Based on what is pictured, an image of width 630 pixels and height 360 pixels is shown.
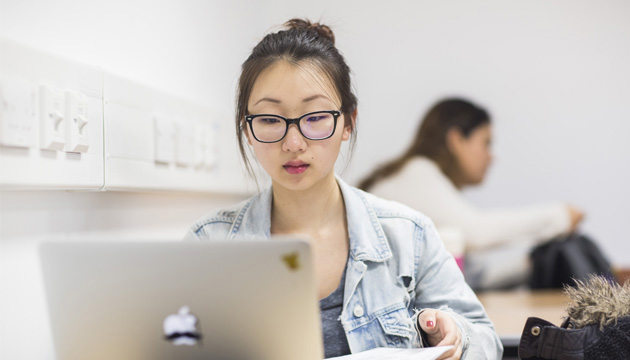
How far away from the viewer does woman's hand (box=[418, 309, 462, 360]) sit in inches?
36.0

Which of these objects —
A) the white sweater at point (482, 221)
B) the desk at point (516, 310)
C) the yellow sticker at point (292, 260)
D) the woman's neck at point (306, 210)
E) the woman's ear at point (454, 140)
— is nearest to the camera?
the yellow sticker at point (292, 260)

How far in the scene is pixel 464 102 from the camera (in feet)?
8.60

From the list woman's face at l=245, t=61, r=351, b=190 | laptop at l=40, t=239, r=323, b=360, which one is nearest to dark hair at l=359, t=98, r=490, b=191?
woman's face at l=245, t=61, r=351, b=190

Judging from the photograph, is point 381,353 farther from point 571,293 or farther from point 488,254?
point 488,254

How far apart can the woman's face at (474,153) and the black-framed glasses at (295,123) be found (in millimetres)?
1597

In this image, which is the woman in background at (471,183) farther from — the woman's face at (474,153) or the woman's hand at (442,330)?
the woman's hand at (442,330)

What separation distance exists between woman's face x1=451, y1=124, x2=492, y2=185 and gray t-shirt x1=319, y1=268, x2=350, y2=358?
1.63 metres

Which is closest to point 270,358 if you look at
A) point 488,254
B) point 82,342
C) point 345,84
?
point 82,342

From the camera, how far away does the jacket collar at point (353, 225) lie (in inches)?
42.2

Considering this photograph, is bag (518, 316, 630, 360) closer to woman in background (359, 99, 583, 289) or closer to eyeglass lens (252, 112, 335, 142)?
eyeglass lens (252, 112, 335, 142)

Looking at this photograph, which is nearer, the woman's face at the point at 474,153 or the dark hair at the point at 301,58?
the dark hair at the point at 301,58

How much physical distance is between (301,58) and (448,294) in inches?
18.6

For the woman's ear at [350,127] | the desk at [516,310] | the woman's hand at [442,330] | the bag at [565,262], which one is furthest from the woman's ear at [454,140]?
the woman's hand at [442,330]

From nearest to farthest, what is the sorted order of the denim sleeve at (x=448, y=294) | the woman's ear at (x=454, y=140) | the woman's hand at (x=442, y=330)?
the woman's hand at (x=442, y=330) → the denim sleeve at (x=448, y=294) → the woman's ear at (x=454, y=140)
